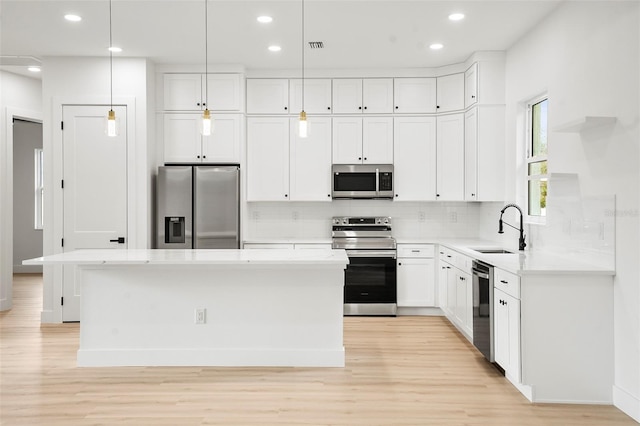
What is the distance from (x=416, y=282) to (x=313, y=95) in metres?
2.50

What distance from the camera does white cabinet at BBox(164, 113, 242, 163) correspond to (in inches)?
227

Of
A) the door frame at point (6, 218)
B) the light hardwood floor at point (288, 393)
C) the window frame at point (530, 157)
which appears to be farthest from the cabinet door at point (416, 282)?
the door frame at point (6, 218)

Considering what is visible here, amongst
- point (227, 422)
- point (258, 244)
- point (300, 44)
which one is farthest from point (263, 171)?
point (227, 422)

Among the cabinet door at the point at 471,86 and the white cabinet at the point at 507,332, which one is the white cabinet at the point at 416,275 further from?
the white cabinet at the point at 507,332

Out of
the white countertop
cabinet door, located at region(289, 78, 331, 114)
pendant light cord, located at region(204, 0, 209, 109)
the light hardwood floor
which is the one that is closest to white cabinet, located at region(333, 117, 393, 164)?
cabinet door, located at region(289, 78, 331, 114)

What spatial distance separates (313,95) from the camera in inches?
234

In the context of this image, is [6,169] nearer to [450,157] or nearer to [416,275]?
[416,275]

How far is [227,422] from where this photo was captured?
2.93 m

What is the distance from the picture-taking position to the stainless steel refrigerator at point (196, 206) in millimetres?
5496

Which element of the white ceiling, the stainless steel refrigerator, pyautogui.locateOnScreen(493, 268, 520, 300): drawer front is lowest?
pyautogui.locateOnScreen(493, 268, 520, 300): drawer front

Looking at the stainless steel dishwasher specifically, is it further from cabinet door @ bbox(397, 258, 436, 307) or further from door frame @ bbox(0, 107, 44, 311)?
door frame @ bbox(0, 107, 44, 311)

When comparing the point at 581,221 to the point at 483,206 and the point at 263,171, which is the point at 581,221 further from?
the point at 263,171

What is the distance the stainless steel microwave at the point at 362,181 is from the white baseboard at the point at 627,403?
3.23 metres

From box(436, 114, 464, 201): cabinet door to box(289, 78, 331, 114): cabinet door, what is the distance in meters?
1.35
